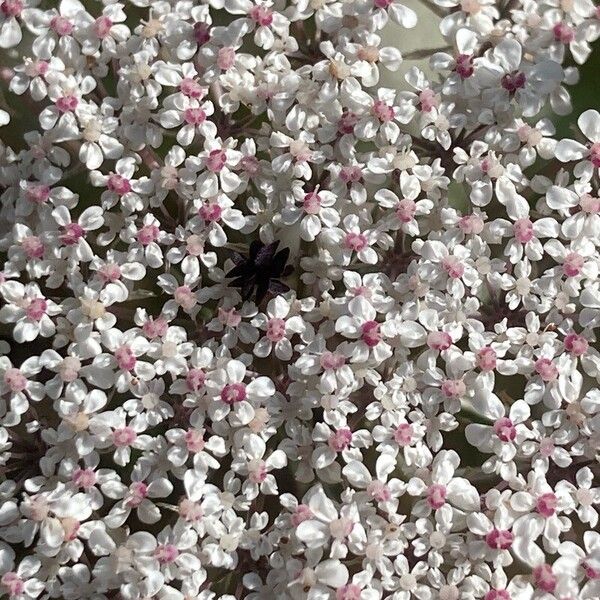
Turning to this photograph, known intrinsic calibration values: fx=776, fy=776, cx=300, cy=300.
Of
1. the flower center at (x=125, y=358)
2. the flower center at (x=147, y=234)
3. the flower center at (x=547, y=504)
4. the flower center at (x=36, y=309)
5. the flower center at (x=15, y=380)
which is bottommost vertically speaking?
the flower center at (x=547, y=504)

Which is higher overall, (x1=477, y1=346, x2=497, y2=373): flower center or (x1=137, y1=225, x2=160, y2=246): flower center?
(x1=137, y1=225, x2=160, y2=246): flower center

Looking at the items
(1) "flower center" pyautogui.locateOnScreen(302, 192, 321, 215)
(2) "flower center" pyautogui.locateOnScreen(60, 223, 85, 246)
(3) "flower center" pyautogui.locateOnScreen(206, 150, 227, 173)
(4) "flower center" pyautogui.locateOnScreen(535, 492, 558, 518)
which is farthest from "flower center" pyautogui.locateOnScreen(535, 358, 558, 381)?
(2) "flower center" pyautogui.locateOnScreen(60, 223, 85, 246)

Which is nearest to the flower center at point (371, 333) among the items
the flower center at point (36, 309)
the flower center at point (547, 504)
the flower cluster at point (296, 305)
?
the flower cluster at point (296, 305)

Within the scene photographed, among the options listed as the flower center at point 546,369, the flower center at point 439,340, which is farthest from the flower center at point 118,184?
the flower center at point 546,369

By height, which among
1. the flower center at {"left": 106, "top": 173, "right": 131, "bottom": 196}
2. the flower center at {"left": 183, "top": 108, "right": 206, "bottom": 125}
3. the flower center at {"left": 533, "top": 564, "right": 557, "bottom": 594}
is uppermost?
the flower center at {"left": 183, "top": 108, "right": 206, "bottom": 125}

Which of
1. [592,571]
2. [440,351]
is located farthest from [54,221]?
[592,571]

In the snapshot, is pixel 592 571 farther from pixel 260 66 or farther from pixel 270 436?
pixel 260 66

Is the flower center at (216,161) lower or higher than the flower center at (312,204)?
higher

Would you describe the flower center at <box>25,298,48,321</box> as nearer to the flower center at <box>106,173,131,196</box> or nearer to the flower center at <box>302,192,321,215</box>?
the flower center at <box>106,173,131,196</box>

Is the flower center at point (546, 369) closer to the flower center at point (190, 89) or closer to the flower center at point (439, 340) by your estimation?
the flower center at point (439, 340)
